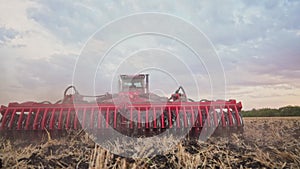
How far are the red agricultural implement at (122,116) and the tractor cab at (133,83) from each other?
2.58m

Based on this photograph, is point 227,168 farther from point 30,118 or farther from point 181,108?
point 30,118

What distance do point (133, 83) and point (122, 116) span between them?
10.9 ft

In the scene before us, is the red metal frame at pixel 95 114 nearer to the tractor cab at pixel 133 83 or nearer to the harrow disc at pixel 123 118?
the harrow disc at pixel 123 118

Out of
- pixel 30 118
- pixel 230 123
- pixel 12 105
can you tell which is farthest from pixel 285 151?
pixel 12 105

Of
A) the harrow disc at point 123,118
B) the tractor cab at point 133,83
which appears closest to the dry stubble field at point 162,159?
the harrow disc at point 123,118

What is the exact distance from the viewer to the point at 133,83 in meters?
10.6

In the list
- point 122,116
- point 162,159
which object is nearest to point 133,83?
point 122,116

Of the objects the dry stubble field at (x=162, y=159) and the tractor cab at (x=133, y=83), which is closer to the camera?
the dry stubble field at (x=162, y=159)

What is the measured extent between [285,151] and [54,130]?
201 inches

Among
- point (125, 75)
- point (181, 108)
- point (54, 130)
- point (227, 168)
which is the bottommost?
point (227, 168)

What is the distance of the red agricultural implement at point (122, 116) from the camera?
7.29 meters

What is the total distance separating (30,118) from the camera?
747 centimetres

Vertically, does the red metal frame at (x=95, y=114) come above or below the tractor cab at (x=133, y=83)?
below

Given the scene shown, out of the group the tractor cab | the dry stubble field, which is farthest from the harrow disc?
the tractor cab
